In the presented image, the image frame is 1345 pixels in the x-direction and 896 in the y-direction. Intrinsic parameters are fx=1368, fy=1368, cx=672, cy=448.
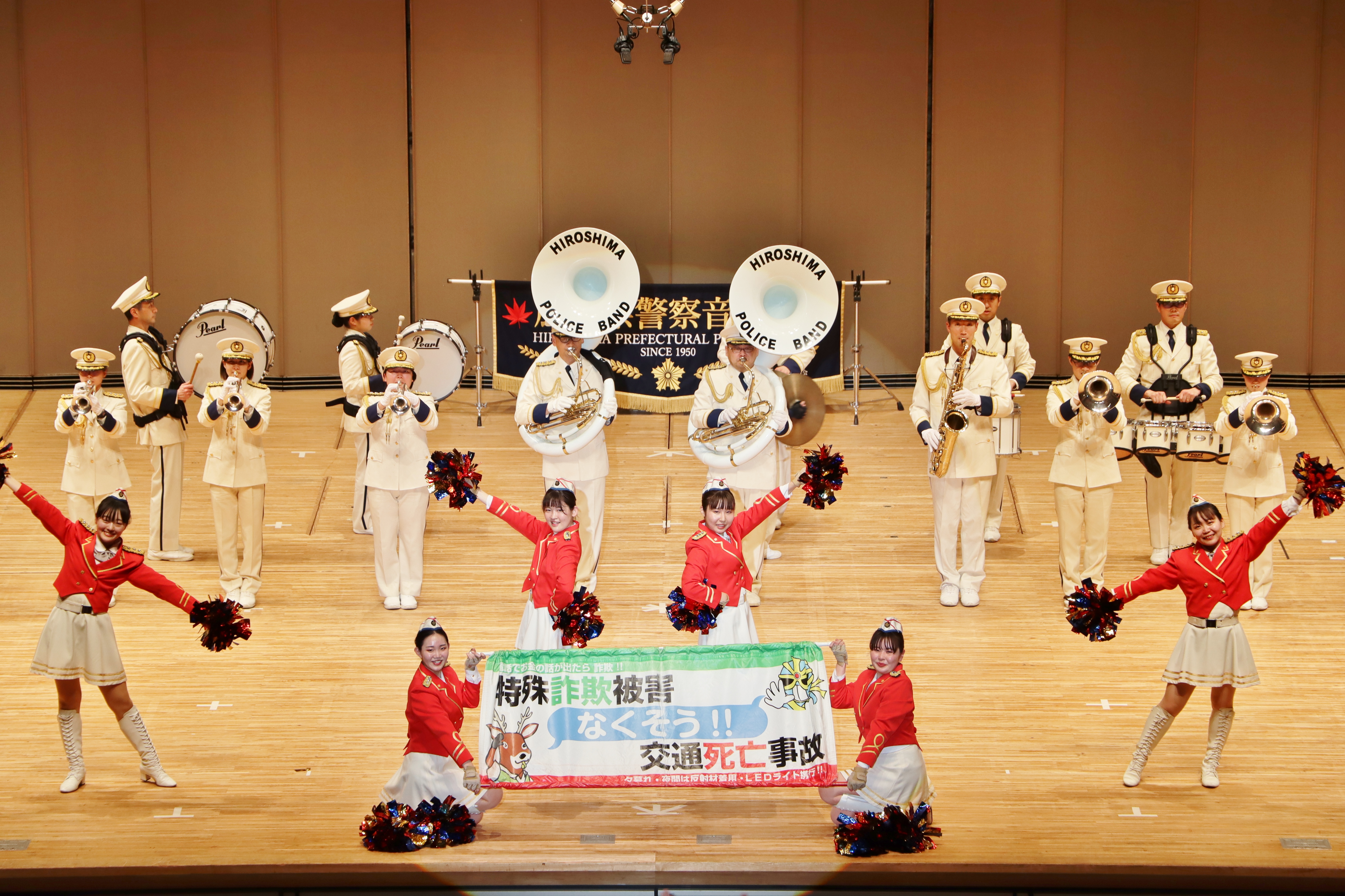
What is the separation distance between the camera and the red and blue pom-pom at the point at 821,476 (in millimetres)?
5934

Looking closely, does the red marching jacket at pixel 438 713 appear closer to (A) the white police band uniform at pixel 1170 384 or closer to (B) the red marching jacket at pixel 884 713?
(B) the red marching jacket at pixel 884 713

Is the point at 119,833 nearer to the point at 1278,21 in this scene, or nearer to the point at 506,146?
the point at 506,146

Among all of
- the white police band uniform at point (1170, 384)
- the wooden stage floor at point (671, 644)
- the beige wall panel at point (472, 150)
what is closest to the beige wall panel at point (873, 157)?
the beige wall panel at point (472, 150)

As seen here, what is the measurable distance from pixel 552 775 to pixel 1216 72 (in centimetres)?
871

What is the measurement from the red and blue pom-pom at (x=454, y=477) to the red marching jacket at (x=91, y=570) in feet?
3.76

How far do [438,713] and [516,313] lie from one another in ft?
18.7

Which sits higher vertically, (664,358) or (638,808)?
(664,358)

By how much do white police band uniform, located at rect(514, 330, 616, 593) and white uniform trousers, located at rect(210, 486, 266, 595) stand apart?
149cm

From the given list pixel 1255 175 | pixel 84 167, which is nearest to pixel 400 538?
pixel 84 167

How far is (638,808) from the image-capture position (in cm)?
546

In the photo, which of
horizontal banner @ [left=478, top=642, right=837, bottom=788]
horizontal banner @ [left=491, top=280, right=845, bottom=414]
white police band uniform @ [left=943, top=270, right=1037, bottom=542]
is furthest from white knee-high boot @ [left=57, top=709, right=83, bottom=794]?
horizontal banner @ [left=491, top=280, right=845, bottom=414]

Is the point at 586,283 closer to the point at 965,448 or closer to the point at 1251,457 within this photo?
the point at 965,448

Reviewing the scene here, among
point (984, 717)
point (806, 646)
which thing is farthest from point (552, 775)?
point (984, 717)

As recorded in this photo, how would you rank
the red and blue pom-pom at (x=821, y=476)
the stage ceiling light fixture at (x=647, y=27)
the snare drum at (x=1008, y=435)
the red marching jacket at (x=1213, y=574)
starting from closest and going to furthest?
1. the red marching jacket at (x=1213, y=574)
2. the red and blue pom-pom at (x=821, y=476)
3. the snare drum at (x=1008, y=435)
4. the stage ceiling light fixture at (x=647, y=27)
